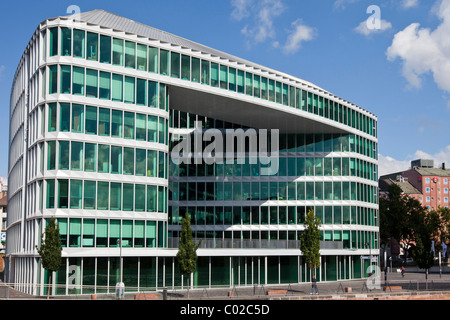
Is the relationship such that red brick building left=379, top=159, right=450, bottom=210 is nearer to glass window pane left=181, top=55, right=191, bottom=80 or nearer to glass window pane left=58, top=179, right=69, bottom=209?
glass window pane left=181, top=55, right=191, bottom=80

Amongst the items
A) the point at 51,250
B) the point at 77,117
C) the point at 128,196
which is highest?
the point at 77,117

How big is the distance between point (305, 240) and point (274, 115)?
14.6m

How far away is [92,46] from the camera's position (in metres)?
46.2

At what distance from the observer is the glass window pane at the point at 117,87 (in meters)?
47.0

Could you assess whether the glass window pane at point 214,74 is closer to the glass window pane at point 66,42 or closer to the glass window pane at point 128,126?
the glass window pane at point 128,126

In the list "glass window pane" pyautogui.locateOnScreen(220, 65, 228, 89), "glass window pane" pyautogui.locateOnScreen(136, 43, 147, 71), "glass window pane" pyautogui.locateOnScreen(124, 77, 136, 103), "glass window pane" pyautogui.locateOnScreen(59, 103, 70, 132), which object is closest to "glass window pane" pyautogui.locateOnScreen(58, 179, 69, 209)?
"glass window pane" pyautogui.locateOnScreen(59, 103, 70, 132)

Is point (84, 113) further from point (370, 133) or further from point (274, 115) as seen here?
point (370, 133)

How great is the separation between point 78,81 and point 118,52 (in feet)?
13.8

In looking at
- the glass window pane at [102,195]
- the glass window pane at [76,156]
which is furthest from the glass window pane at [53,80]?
the glass window pane at [102,195]

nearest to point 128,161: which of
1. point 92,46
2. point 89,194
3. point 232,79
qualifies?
point 89,194

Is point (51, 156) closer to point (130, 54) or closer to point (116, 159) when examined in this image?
point (116, 159)

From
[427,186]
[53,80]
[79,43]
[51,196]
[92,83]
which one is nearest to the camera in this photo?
[51,196]

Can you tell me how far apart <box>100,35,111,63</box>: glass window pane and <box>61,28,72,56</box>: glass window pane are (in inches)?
96.6

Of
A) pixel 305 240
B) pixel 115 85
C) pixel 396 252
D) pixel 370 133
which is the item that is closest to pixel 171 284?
pixel 305 240
